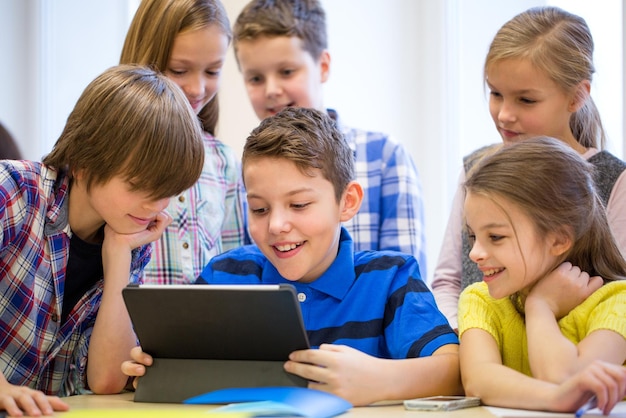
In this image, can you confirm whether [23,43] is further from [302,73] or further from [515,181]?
[515,181]

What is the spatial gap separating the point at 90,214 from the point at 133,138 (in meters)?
0.19

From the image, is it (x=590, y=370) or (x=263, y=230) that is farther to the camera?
(x=263, y=230)

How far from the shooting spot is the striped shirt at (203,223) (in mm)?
1986

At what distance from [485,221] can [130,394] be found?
703mm

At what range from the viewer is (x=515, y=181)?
143cm

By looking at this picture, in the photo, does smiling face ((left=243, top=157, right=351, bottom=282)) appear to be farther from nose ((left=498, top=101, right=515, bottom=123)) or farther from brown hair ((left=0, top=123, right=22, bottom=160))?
brown hair ((left=0, top=123, right=22, bottom=160))

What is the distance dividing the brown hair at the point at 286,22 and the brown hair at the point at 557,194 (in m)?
0.99

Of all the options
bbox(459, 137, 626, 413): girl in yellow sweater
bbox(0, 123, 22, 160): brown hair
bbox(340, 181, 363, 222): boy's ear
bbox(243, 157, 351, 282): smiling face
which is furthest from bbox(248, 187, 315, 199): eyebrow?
bbox(0, 123, 22, 160): brown hair

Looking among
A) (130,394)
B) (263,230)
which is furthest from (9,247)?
(263,230)

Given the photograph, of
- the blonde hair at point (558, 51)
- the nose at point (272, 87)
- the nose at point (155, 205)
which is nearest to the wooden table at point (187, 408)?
the nose at point (155, 205)

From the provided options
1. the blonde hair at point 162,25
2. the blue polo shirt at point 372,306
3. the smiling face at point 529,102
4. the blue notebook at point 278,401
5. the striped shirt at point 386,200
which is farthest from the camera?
the striped shirt at point 386,200

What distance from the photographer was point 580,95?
1.84 m

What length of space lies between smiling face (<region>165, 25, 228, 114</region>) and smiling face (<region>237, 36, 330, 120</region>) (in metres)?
0.28

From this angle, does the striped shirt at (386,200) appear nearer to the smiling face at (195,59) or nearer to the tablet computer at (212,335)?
the smiling face at (195,59)
